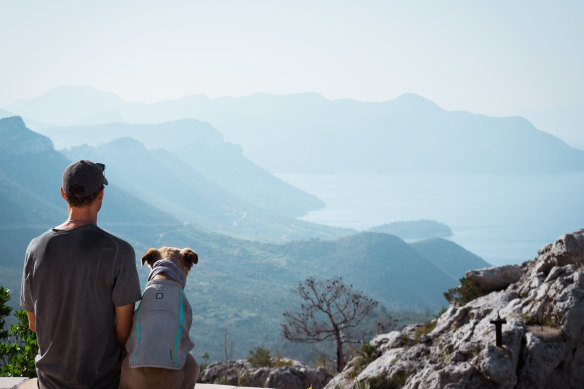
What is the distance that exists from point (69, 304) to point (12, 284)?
6851cm

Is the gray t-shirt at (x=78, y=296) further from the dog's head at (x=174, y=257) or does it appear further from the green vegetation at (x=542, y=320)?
the green vegetation at (x=542, y=320)

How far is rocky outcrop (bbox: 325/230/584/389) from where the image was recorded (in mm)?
4902

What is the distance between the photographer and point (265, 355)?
1124cm

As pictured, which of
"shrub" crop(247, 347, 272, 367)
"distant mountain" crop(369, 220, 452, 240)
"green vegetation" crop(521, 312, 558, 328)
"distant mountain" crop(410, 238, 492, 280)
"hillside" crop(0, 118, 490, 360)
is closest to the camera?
"green vegetation" crop(521, 312, 558, 328)

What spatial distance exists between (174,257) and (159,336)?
0.48 meters

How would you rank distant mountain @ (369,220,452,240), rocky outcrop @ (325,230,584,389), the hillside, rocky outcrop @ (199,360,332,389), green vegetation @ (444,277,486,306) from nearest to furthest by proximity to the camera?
rocky outcrop @ (325,230,584,389)
green vegetation @ (444,277,486,306)
rocky outcrop @ (199,360,332,389)
the hillside
distant mountain @ (369,220,452,240)

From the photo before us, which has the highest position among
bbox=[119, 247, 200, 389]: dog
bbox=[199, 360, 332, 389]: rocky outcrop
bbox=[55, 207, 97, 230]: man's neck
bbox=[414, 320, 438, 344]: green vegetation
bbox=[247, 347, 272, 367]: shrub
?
bbox=[55, 207, 97, 230]: man's neck

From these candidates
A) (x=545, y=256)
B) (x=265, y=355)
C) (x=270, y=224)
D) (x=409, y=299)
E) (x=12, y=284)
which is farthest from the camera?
(x=270, y=224)

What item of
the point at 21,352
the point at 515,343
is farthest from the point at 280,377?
the point at 515,343

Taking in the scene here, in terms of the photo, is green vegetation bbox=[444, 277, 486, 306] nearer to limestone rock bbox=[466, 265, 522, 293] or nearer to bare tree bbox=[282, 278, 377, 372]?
limestone rock bbox=[466, 265, 522, 293]

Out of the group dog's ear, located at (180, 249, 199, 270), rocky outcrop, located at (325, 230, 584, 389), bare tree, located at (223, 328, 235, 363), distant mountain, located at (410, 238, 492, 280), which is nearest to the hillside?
bare tree, located at (223, 328, 235, 363)

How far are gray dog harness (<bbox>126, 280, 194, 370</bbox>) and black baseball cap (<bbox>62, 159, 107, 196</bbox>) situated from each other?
540 millimetres

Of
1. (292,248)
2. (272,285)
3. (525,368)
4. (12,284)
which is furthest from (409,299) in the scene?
(525,368)

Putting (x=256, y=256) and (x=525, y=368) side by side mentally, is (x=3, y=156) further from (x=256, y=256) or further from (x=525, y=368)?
(x=525, y=368)
